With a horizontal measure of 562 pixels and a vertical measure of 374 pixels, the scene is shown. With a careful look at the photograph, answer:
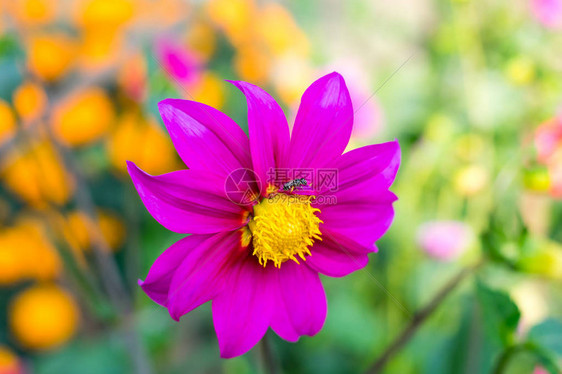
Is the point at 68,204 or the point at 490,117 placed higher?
the point at 490,117

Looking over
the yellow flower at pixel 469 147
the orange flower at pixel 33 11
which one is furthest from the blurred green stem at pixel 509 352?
the orange flower at pixel 33 11

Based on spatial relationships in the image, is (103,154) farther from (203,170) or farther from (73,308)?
(203,170)

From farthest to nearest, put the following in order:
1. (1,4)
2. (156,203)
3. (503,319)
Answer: (1,4) → (503,319) → (156,203)

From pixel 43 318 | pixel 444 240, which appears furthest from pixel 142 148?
pixel 444 240

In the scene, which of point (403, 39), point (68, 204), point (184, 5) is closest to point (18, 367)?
point (68, 204)

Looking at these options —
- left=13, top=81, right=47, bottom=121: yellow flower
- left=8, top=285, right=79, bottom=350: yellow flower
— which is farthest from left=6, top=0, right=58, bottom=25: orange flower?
left=8, top=285, right=79, bottom=350: yellow flower

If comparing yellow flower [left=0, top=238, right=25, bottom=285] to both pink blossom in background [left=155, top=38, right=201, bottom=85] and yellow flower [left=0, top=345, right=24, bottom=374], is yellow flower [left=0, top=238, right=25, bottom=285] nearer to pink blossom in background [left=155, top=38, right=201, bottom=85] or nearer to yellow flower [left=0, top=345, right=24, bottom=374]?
yellow flower [left=0, top=345, right=24, bottom=374]

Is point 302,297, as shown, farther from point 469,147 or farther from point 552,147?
point 469,147
